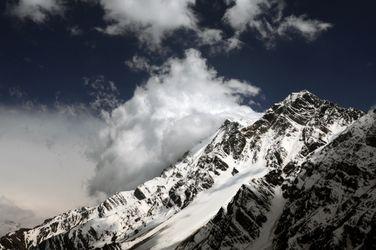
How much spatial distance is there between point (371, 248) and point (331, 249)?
807 inches

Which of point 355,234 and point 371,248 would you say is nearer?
point 371,248

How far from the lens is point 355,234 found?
615 feet

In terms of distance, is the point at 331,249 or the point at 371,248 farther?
the point at 331,249

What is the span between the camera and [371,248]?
174 metres

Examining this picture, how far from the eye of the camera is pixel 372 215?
18850 cm

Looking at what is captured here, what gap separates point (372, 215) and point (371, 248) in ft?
59.0

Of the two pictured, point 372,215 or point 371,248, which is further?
point 372,215

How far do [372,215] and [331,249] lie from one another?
18990mm

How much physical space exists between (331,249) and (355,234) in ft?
34.6

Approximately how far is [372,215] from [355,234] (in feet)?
30.0

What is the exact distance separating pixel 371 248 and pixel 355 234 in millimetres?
14124

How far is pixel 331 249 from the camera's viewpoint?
19175 centimetres
